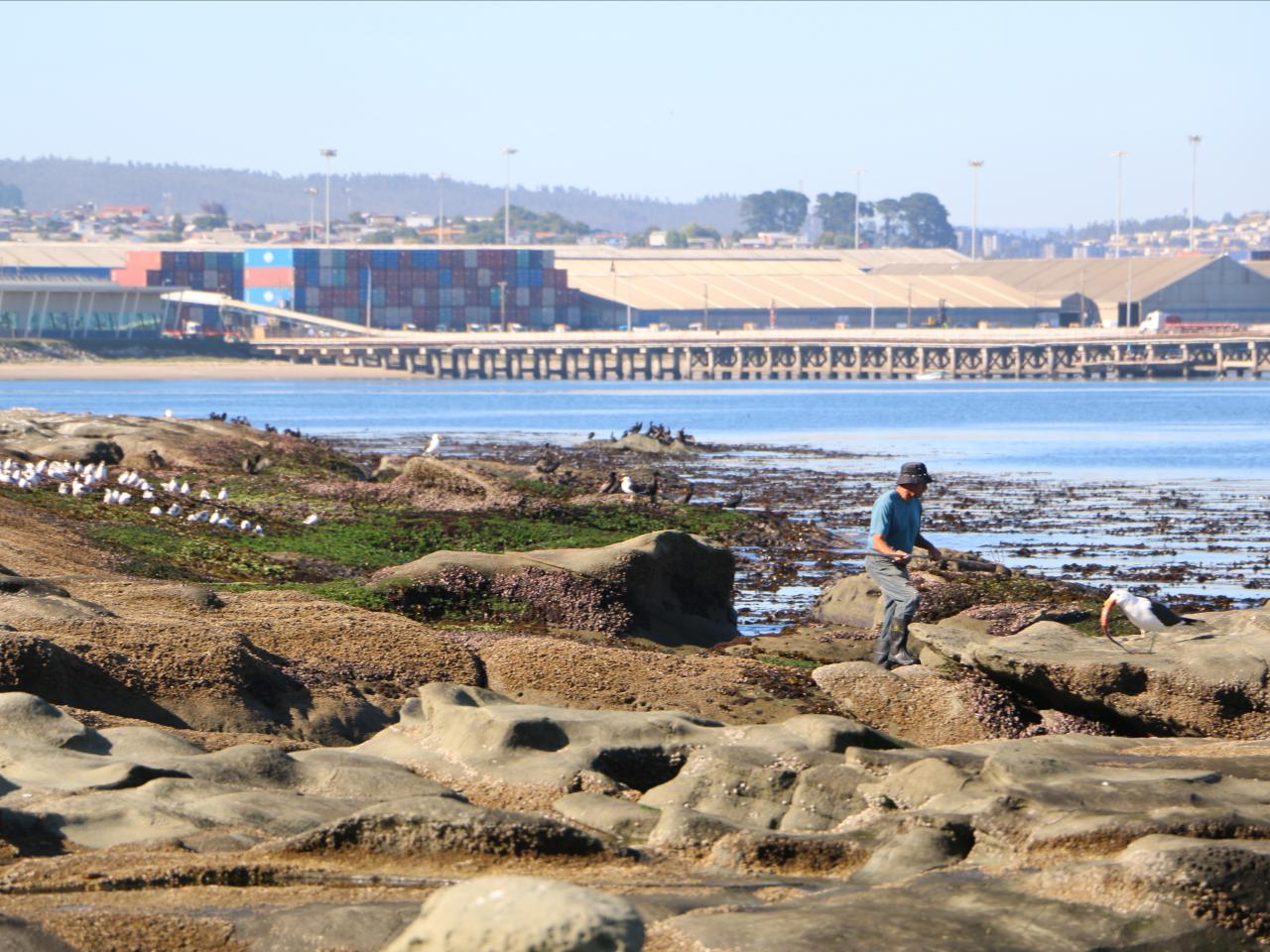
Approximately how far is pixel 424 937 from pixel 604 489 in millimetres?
27257

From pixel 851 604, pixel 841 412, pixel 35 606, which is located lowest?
pixel 841 412

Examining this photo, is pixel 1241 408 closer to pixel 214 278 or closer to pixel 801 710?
pixel 801 710

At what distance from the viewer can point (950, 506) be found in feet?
129

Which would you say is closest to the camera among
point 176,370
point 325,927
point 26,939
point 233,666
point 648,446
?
point 26,939

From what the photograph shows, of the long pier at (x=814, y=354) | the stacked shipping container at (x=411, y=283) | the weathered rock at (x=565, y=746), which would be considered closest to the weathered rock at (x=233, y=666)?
the weathered rock at (x=565, y=746)

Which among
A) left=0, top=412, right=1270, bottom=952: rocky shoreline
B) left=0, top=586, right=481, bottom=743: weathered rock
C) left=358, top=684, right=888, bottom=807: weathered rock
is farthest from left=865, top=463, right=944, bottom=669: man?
left=358, top=684, right=888, bottom=807: weathered rock

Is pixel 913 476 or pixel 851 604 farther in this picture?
pixel 851 604

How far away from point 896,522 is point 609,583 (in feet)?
13.6

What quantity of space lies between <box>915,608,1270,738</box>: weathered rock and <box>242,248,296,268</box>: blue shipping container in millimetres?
178597

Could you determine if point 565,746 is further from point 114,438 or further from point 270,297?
point 270,297

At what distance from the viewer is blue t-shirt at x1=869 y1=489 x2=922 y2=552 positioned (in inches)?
583

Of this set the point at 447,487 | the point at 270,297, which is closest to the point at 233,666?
the point at 447,487

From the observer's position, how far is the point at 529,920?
5.47m

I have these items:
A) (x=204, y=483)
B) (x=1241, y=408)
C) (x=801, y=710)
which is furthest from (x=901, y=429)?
(x=801, y=710)
